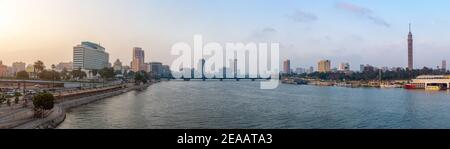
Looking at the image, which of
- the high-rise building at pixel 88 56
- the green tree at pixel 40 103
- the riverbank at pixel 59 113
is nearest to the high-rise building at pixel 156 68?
the high-rise building at pixel 88 56

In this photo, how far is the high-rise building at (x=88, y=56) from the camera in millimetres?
47556

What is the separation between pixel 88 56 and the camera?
4862cm

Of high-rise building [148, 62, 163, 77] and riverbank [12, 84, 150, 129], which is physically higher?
high-rise building [148, 62, 163, 77]

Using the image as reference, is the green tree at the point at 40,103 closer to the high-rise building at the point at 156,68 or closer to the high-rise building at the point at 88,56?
the high-rise building at the point at 88,56

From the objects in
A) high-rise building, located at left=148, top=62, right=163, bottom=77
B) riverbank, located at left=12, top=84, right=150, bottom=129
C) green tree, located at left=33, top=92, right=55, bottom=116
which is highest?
high-rise building, located at left=148, top=62, right=163, bottom=77

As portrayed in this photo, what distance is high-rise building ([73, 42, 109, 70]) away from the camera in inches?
1872

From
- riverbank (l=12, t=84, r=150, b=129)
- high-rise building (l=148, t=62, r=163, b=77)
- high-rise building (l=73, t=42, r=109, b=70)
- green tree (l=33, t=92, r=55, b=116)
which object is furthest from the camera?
high-rise building (l=148, t=62, r=163, b=77)

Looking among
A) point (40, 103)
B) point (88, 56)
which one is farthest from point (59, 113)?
point (88, 56)

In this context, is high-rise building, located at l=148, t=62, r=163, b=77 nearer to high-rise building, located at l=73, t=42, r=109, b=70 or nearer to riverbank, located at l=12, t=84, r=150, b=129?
high-rise building, located at l=73, t=42, r=109, b=70

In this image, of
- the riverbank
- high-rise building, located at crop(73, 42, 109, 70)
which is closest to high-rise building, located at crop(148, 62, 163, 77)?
high-rise building, located at crop(73, 42, 109, 70)

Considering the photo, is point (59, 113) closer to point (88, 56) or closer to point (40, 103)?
point (40, 103)

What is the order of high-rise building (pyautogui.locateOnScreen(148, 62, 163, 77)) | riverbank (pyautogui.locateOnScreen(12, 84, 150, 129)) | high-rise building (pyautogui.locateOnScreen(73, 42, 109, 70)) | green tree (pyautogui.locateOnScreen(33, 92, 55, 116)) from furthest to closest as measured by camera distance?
high-rise building (pyautogui.locateOnScreen(148, 62, 163, 77)) → high-rise building (pyautogui.locateOnScreen(73, 42, 109, 70)) → green tree (pyautogui.locateOnScreen(33, 92, 55, 116)) → riverbank (pyautogui.locateOnScreen(12, 84, 150, 129))
